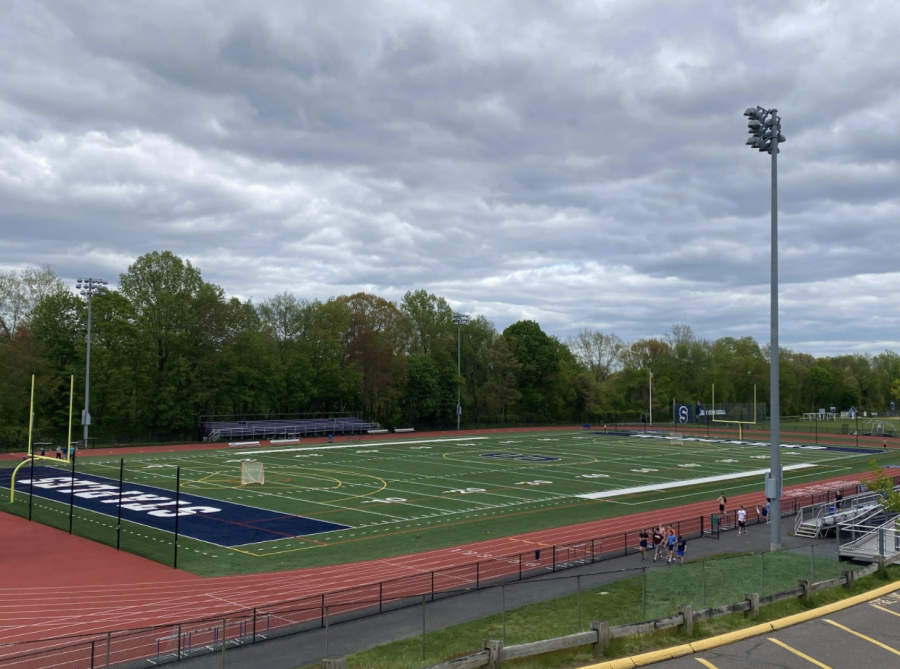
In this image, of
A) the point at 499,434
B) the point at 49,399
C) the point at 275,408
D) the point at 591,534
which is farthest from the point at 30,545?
the point at 499,434

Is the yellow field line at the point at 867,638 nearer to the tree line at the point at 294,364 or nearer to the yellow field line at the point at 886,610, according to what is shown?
the yellow field line at the point at 886,610

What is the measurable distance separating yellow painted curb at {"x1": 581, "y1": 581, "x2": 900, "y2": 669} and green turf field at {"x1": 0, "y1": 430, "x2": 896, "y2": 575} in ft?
51.2

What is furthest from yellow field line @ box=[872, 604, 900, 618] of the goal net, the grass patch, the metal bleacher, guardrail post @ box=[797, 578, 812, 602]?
Answer: the metal bleacher

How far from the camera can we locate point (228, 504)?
39.9 m

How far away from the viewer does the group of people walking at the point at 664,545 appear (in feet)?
91.7

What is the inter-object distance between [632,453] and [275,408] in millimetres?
46905

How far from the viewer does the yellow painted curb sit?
38.0ft

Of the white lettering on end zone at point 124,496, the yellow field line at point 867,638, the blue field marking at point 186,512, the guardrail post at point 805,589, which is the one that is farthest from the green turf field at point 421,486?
the yellow field line at point 867,638

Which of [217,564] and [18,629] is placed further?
[217,564]

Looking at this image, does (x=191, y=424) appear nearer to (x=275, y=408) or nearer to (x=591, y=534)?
(x=275, y=408)

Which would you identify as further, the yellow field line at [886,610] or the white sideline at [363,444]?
the white sideline at [363,444]

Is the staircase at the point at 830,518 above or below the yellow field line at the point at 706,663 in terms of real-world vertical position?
below

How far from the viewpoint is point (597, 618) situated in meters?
18.5

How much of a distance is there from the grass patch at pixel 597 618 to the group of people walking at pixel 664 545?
5.19 m
